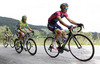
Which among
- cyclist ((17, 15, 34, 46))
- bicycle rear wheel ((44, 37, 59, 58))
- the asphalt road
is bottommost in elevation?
the asphalt road

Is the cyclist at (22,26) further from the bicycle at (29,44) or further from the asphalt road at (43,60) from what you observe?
the asphalt road at (43,60)

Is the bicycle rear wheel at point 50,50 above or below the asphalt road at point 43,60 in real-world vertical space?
above

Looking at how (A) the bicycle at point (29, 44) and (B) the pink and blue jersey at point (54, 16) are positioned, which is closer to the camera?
(B) the pink and blue jersey at point (54, 16)

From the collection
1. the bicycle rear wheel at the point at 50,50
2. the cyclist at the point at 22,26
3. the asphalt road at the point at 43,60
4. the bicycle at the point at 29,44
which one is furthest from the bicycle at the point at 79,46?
the cyclist at the point at 22,26

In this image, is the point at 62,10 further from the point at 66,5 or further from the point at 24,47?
the point at 24,47

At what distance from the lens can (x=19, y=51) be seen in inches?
301

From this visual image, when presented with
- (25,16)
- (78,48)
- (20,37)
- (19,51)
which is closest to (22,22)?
(25,16)

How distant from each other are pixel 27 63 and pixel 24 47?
227 cm

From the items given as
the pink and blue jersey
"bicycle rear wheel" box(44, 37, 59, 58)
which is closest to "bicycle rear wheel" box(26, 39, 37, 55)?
"bicycle rear wheel" box(44, 37, 59, 58)

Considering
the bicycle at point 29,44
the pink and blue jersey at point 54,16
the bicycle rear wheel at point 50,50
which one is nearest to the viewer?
the pink and blue jersey at point 54,16

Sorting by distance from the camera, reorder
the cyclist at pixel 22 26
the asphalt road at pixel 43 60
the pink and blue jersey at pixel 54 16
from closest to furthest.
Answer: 1. the asphalt road at pixel 43 60
2. the pink and blue jersey at pixel 54 16
3. the cyclist at pixel 22 26

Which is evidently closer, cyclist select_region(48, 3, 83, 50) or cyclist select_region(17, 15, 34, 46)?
cyclist select_region(48, 3, 83, 50)

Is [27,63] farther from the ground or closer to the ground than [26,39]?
closer to the ground

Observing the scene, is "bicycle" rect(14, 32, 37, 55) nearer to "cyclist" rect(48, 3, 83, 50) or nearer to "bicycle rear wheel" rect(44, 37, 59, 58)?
"bicycle rear wheel" rect(44, 37, 59, 58)
